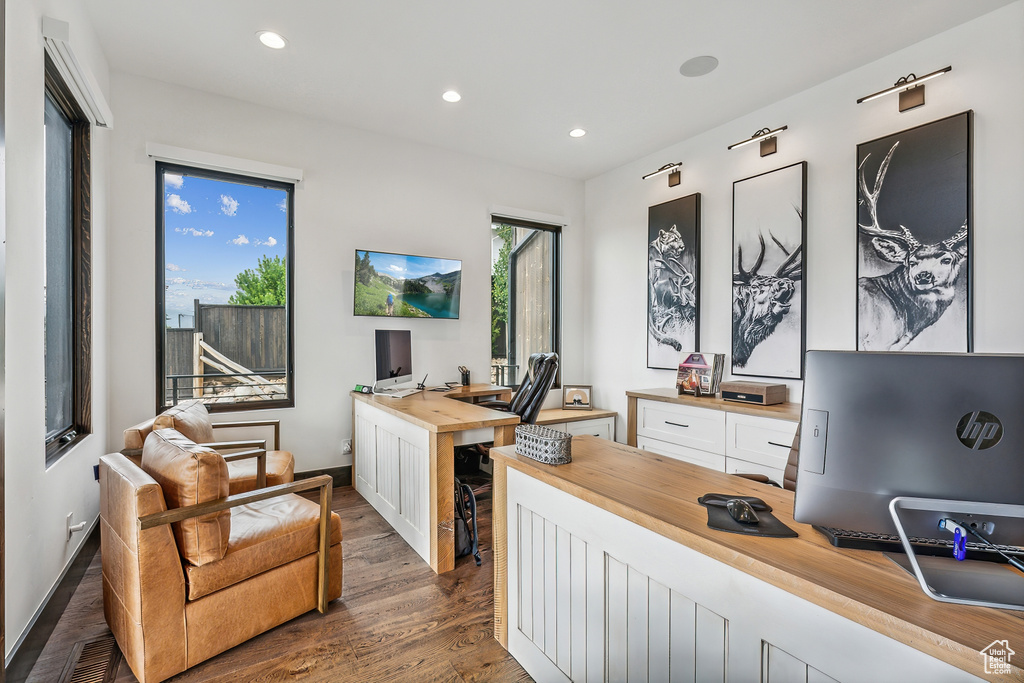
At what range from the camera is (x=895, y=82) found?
9.25ft

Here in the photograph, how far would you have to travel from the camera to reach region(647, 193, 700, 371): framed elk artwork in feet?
13.1

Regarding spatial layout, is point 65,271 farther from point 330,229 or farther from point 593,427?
point 593,427

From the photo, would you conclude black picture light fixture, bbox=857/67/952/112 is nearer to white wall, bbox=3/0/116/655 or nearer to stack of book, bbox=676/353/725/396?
stack of book, bbox=676/353/725/396

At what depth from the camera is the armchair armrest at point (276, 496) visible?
159 cm

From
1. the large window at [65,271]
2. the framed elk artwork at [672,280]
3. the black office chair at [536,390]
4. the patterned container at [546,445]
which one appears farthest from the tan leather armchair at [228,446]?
the framed elk artwork at [672,280]

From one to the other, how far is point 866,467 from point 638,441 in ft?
9.83

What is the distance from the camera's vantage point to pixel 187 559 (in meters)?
1.70

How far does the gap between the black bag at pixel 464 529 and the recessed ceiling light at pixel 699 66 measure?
116 inches

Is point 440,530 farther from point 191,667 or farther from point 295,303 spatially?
point 295,303

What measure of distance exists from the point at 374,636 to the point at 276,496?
70 centimetres

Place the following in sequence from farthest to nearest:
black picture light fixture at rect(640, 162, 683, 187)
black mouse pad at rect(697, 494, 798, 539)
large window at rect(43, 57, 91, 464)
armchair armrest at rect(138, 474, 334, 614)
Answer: black picture light fixture at rect(640, 162, 683, 187), large window at rect(43, 57, 91, 464), armchair armrest at rect(138, 474, 334, 614), black mouse pad at rect(697, 494, 798, 539)

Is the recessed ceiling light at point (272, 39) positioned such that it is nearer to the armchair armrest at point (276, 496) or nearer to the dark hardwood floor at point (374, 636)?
the armchair armrest at point (276, 496)

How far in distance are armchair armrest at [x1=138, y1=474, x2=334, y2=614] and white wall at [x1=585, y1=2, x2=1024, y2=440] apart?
303 cm

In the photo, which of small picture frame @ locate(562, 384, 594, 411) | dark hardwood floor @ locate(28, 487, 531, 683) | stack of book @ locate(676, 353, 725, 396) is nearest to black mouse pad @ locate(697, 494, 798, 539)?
dark hardwood floor @ locate(28, 487, 531, 683)
